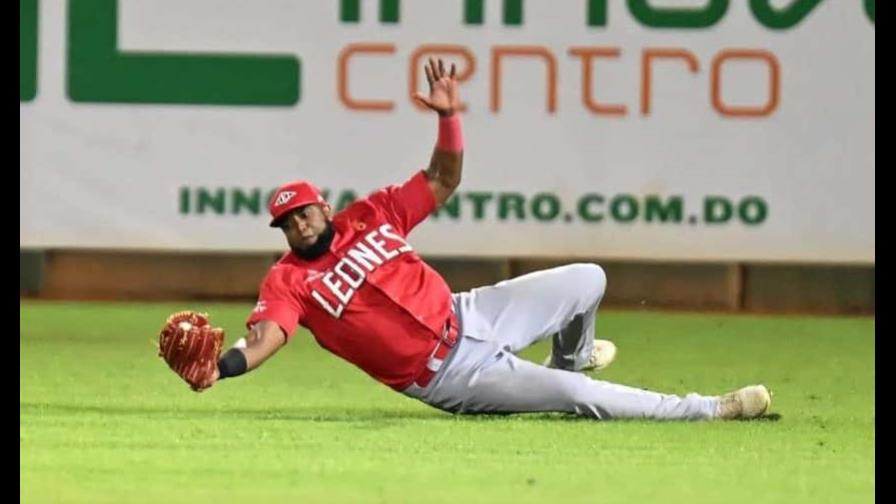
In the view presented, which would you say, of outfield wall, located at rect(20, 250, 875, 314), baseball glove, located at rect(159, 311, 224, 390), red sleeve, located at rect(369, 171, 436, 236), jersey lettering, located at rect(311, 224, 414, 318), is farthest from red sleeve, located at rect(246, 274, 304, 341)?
outfield wall, located at rect(20, 250, 875, 314)

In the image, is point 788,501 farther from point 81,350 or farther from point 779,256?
point 779,256

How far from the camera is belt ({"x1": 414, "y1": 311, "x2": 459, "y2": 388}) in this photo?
8734 mm

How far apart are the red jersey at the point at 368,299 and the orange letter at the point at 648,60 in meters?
5.59

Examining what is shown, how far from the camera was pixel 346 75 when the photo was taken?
46.7 ft

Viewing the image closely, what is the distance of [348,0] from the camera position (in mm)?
14227

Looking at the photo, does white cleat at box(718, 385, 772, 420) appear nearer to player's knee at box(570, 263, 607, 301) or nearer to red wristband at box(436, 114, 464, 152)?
player's knee at box(570, 263, 607, 301)

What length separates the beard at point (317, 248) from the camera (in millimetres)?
8672

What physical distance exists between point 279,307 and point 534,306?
126 centimetres

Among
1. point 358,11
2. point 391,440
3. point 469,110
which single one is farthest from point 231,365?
point 358,11

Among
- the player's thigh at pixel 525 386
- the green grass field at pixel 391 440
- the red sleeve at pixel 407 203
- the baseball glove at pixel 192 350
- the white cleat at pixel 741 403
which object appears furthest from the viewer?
the red sleeve at pixel 407 203

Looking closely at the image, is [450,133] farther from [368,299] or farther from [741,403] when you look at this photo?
[741,403]

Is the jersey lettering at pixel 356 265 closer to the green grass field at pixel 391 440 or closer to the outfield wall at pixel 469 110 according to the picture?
the green grass field at pixel 391 440

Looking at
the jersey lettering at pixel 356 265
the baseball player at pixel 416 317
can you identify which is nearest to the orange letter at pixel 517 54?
the baseball player at pixel 416 317
